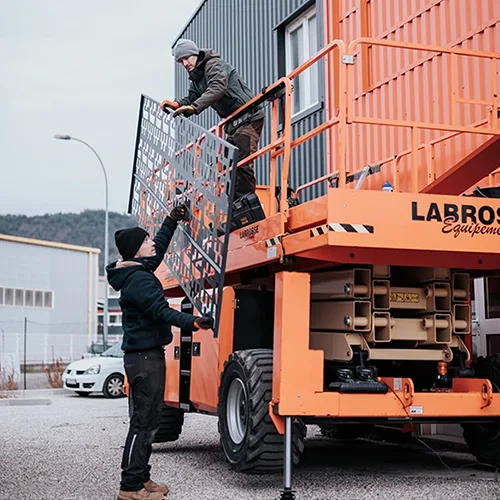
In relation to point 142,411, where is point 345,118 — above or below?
above

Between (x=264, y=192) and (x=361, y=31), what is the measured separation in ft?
11.5

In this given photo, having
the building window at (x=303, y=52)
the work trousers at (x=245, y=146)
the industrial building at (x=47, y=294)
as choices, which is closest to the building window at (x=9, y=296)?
the industrial building at (x=47, y=294)

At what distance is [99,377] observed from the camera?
2166cm

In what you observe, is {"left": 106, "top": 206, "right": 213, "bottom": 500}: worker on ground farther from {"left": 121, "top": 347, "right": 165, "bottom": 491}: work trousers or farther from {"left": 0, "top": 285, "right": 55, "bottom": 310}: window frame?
{"left": 0, "top": 285, "right": 55, "bottom": 310}: window frame

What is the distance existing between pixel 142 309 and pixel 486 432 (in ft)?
11.9

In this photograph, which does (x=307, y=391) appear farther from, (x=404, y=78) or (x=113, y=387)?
(x=113, y=387)

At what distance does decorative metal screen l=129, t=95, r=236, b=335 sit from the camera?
775 centimetres

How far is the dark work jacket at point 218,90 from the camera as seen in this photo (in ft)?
29.5

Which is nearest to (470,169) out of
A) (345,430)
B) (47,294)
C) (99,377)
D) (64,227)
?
(345,430)

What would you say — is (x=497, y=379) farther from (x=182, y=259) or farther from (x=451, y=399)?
(x=182, y=259)

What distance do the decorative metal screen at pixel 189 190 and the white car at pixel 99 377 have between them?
11588 mm

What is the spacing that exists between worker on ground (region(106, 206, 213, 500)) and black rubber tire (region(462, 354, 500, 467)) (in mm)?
2867

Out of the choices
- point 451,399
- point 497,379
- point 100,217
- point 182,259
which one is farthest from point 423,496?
point 100,217

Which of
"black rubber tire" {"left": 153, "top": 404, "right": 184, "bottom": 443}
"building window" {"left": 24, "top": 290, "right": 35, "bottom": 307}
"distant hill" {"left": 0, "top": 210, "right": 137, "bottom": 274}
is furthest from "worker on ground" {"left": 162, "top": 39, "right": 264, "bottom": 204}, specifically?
"distant hill" {"left": 0, "top": 210, "right": 137, "bottom": 274}
